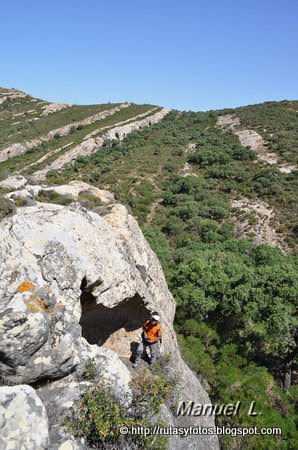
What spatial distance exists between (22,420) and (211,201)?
122 ft

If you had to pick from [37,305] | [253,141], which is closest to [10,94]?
[253,141]

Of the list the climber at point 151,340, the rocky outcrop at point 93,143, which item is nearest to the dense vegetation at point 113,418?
the climber at point 151,340

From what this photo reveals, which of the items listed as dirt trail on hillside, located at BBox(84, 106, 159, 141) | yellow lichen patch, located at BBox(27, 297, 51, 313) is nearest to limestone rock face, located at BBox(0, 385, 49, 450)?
yellow lichen patch, located at BBox(27, 297, 51, 313)

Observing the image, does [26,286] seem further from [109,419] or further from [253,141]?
[253,141]

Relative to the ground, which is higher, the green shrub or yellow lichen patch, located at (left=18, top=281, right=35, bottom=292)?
yellow lichen patch, located at (left=18, top=281, right=35, bottom=292)

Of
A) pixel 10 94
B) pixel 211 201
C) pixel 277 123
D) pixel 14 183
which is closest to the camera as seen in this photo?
pixel 14 183

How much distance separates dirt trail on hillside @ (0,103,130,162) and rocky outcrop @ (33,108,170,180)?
1053 cm

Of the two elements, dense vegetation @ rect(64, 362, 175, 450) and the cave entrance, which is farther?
the cave entrance

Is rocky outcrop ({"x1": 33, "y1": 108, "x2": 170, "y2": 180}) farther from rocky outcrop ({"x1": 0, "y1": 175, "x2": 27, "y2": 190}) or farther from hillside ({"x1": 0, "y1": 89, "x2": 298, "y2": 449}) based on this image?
rocky outcrop ({"x1": 0, "y1": 175, "x2": 27, "y2": 190})

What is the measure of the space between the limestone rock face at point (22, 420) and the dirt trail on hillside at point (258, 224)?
1170 inches

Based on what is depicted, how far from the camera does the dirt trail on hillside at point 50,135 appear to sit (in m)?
62.5

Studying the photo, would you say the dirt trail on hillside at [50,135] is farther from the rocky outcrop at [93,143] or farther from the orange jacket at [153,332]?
the orange jacket at [153,332]

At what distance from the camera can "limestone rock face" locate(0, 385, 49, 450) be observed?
5680mm

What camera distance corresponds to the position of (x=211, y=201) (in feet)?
135
